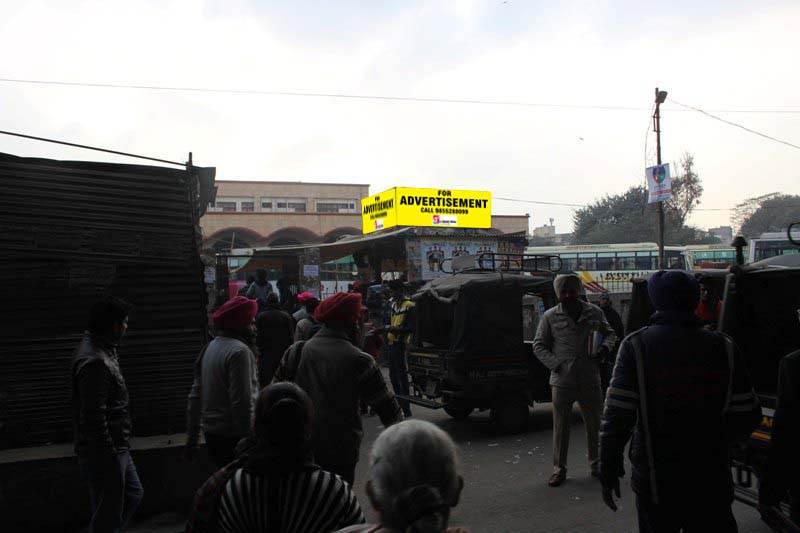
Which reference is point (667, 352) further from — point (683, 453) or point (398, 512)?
point (398, 512)

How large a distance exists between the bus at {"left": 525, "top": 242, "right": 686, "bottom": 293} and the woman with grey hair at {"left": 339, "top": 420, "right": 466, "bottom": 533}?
1279 inches

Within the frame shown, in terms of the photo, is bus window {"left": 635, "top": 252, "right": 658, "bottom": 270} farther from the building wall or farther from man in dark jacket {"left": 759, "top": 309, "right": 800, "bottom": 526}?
man in dark jacket {"left": 759, "top": 309, "right": 800, "bottom": 526}

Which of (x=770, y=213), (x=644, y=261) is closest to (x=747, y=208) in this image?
(x=770, y=213)

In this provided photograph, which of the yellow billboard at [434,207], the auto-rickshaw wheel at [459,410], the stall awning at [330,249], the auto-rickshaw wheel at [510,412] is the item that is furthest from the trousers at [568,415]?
the yellow billboard at [434,207]

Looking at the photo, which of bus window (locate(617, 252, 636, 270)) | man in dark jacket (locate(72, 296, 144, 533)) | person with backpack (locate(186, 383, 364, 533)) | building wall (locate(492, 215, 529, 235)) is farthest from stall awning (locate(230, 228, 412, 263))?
building wall (locate(492, 215, 529, 235))

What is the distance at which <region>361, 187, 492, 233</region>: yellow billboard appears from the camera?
2966 cm

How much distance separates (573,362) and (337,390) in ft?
11.5

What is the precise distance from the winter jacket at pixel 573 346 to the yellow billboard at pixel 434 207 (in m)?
22.8

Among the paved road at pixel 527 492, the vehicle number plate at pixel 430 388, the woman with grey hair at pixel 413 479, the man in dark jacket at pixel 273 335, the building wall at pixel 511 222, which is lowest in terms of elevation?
the paved road at pixel 527 492

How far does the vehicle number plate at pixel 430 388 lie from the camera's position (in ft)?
30.9

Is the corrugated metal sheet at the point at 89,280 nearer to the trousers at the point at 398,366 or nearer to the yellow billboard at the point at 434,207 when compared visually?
the trousers at the point at 398,366

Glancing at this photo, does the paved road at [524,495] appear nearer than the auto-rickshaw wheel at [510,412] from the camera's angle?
Yes

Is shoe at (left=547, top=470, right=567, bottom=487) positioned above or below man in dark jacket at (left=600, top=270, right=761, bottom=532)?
below

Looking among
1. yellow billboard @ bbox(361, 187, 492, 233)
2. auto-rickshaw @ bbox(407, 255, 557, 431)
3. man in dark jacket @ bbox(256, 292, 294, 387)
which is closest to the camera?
auto-rickshaw @ bbox(407, 255, 557, 431)
